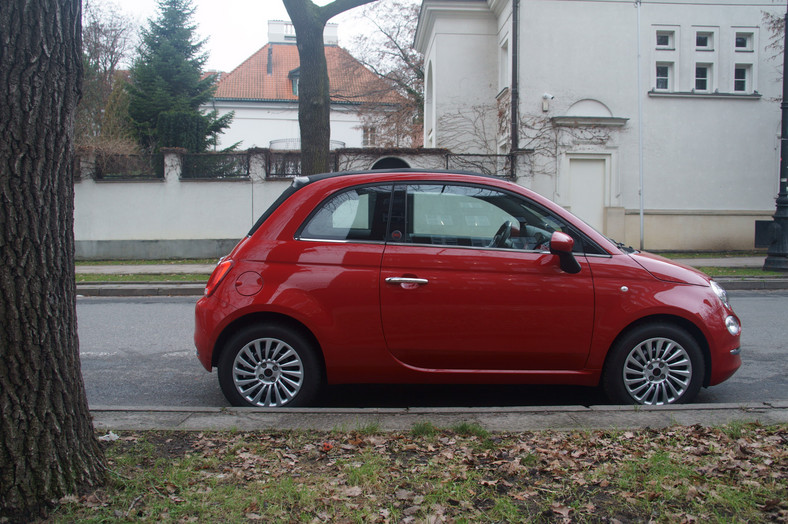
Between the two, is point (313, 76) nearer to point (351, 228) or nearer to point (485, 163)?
point (485, 163)

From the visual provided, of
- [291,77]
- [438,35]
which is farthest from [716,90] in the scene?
[291,77]

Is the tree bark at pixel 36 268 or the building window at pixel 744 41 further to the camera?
the building window at pixel 744 41

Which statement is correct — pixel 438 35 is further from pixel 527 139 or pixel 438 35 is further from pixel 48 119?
pixel 48 119

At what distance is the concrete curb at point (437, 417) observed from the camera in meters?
3.96

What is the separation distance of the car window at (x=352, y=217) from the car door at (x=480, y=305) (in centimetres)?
20

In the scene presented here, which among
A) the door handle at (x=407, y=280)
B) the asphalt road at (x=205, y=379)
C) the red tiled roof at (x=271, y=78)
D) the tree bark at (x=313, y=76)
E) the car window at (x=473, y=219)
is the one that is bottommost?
the asphalt road at (x=205, y=379)

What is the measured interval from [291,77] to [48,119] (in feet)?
169

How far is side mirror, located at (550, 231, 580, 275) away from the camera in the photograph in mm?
4500

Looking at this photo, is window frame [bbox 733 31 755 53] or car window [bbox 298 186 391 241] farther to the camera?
A: window frame [bbox 733 31 755 53]

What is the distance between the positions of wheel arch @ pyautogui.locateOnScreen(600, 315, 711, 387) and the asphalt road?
20.8 inches

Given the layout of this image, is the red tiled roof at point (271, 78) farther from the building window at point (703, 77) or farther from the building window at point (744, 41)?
the building window at point (744, 41)

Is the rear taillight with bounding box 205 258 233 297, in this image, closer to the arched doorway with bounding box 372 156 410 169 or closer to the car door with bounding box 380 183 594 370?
the car door with bounding box 380 183 594 370

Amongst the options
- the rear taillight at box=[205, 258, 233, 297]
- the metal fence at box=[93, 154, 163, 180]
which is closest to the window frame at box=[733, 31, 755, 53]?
the metal fence at box=[93, 154, 163, 180]

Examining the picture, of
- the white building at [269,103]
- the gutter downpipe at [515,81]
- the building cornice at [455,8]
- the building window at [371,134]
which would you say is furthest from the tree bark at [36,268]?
the white building at [269,103]
